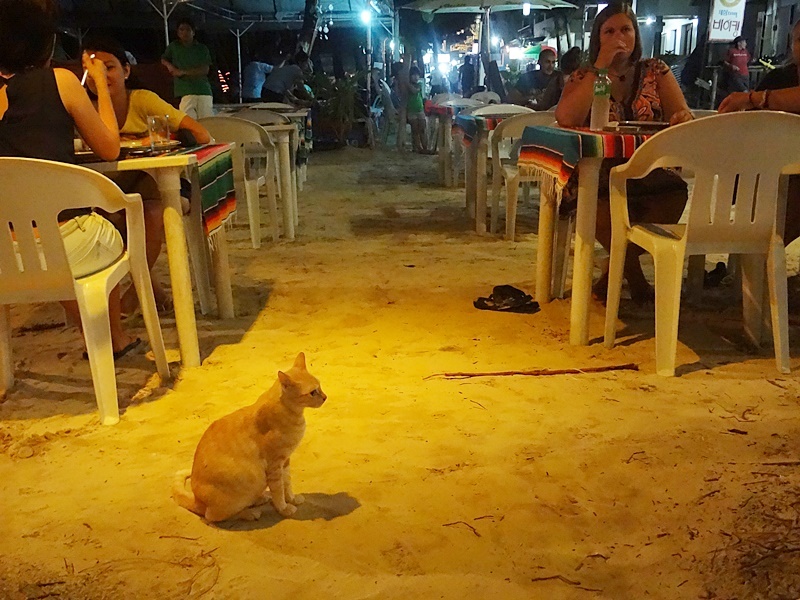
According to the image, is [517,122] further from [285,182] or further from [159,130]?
[159,130]

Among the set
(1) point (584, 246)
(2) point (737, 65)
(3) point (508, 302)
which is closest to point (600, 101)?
(1) point (584, 246)

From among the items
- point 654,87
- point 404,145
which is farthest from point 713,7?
point 654,87

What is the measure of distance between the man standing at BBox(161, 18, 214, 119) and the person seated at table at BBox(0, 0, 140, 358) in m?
4.03

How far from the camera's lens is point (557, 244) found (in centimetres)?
350

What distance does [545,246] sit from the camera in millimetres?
3352

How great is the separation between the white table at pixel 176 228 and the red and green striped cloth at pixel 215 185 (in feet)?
0.47

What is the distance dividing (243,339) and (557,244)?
1.60 meters

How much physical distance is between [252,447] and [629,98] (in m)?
2.52

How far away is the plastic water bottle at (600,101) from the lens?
2934mm

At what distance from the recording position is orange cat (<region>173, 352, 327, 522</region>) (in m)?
1.63

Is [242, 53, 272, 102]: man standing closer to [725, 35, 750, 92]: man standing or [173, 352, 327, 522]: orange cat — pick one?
[725, 35, 750, 92]: man standing

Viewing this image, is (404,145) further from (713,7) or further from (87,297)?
(87,297)

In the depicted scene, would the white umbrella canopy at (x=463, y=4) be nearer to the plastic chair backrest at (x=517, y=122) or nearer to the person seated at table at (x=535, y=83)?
the person seated at table at (x=535, y=83)

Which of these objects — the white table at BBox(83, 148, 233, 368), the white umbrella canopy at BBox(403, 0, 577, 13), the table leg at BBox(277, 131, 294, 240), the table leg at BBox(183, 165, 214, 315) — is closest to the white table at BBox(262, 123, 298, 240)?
the table leg at BBox(277, 131, 294, 240)
